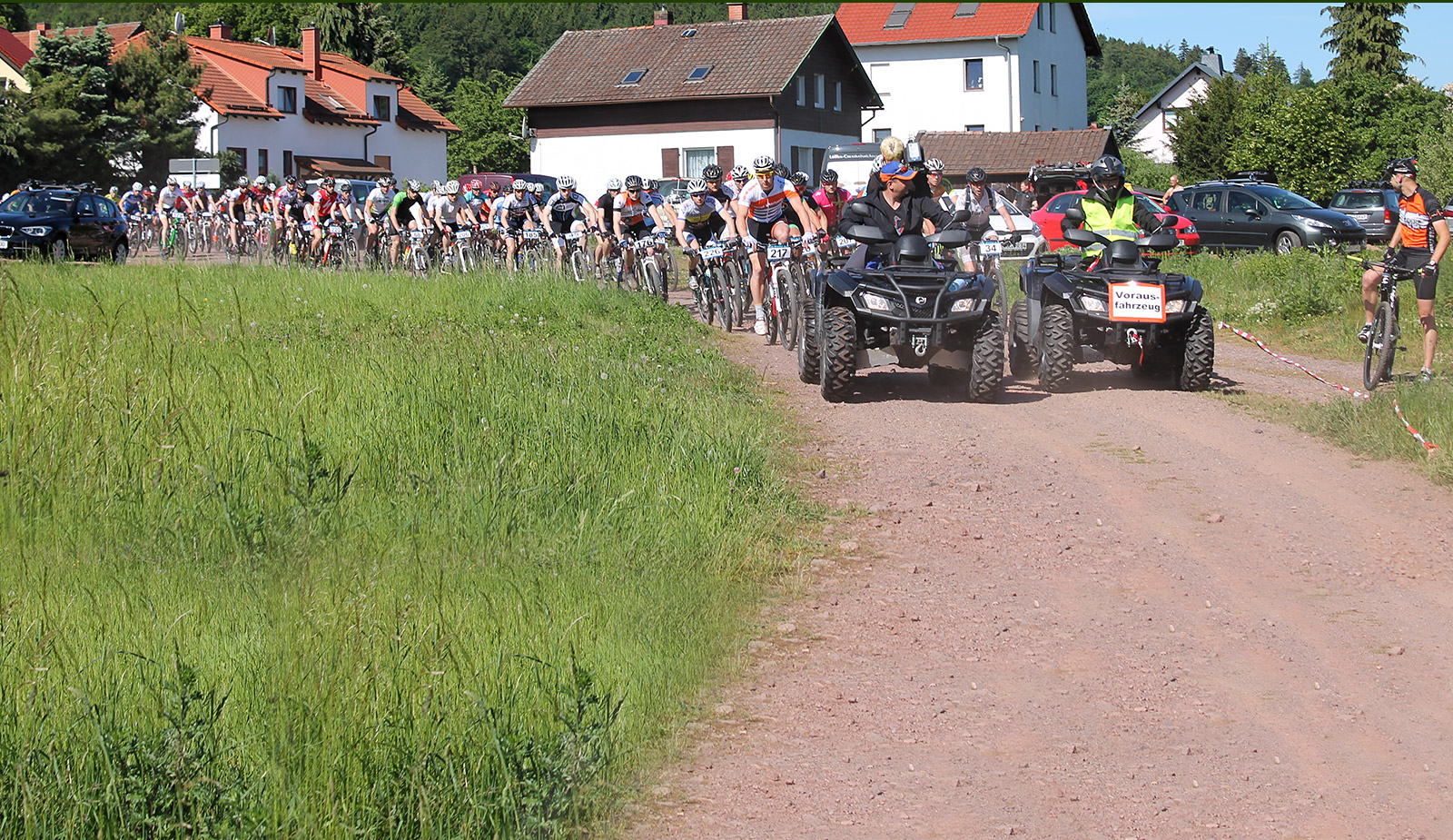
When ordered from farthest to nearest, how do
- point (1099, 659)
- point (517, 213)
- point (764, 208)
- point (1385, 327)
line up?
point (517, 213)
point (764, 208)
point (1385, 327)
point (1099, 659)

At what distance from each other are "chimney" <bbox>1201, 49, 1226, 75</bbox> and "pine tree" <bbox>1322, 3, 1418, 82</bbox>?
2466cm

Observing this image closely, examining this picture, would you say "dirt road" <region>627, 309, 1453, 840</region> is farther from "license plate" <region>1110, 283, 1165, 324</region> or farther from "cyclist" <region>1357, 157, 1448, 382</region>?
"cyclist" <region>1357, 157, 1448, 382</region>

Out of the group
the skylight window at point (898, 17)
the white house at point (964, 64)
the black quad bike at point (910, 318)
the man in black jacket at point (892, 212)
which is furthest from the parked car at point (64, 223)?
the skylight window at point (898, 17)

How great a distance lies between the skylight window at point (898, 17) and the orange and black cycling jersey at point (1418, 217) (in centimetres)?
5915

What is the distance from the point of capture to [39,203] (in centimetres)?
3102

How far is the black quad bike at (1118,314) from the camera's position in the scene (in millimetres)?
11523

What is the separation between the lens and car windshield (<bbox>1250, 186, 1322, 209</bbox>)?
101 ft

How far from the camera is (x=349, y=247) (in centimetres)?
2734

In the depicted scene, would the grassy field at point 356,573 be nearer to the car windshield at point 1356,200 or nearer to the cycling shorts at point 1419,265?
the cycling shorts at point 1419,265

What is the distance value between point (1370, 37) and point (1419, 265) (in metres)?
61.2

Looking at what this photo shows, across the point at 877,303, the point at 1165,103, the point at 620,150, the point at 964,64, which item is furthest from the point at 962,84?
the point at 877,303

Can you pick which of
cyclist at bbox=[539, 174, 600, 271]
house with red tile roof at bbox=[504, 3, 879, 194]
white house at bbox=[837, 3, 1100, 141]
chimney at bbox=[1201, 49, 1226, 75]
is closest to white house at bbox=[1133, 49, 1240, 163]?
chimney at bbox=[1201, 49, 1226, 75]

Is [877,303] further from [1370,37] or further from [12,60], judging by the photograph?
[1370,37]

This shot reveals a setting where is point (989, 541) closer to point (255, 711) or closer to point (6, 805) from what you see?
point (255, 711)
